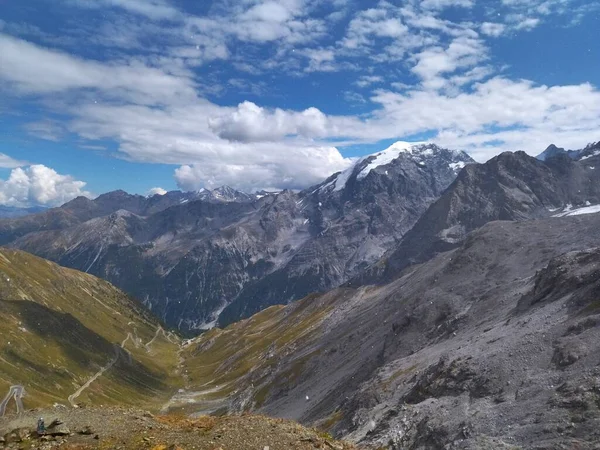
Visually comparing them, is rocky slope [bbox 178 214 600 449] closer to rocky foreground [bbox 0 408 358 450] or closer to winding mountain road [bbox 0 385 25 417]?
rocky foreground [bbox 0 408 358 450]

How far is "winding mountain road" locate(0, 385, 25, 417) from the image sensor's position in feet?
342

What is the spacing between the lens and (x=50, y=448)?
23812mm

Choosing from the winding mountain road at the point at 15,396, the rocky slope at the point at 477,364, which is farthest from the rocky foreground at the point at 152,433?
the winding mountain road at the point at 15,396

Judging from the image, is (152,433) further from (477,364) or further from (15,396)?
(15,396)

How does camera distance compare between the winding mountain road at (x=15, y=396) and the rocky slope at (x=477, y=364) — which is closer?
the rocky slope at (x=477, y=364)

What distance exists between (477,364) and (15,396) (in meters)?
116

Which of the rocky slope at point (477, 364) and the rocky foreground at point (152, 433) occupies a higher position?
the rocky foreground at point (152, 433)

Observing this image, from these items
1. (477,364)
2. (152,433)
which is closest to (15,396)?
(152,433)

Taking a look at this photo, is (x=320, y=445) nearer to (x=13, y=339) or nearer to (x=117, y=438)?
(x=117, y=438)

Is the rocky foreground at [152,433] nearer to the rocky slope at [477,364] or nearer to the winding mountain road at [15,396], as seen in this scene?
the rocky slope at [477,364]

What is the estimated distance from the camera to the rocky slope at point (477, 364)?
3416 cm

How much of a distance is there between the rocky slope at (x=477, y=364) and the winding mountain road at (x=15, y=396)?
59692 millimetres

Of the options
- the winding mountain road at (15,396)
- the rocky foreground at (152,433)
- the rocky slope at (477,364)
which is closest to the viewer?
the rocky foreground at (152,433)

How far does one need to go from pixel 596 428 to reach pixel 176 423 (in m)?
26.6
